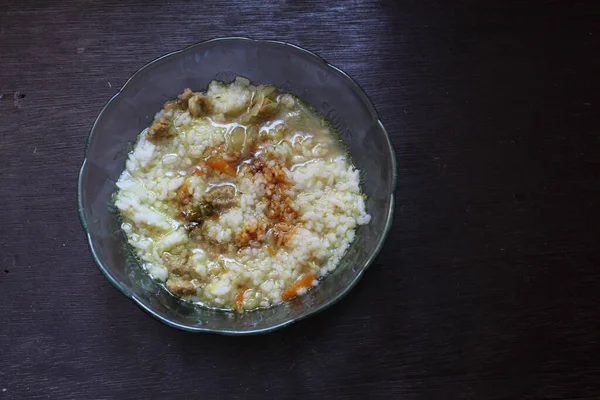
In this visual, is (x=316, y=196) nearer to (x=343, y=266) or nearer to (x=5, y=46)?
(x=343, y=266)

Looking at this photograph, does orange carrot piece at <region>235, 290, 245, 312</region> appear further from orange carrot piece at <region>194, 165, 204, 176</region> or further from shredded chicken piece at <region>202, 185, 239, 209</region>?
orange carrot piece at <region>194, 165, 204, 176</region>

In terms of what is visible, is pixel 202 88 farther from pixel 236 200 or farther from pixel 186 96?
pixel 236 200

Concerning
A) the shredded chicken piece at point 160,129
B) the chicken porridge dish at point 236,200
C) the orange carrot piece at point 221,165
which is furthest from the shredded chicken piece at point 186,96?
the orange carrot piece at point 221,165

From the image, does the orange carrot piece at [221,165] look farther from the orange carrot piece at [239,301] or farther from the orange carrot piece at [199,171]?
the orange carrot piece at [239,301]

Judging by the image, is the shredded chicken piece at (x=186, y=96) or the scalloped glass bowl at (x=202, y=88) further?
the shredded chicken piece at (x=186, y=96)

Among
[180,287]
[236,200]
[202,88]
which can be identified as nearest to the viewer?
[180,287]

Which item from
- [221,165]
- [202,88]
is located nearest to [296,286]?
[221,165]

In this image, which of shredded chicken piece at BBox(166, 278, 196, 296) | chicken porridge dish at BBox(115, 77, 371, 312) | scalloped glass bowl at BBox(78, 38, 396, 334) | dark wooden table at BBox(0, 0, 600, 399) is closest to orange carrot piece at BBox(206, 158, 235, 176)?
chicken porridge dish at BBox(115, 77, 371, 312)
